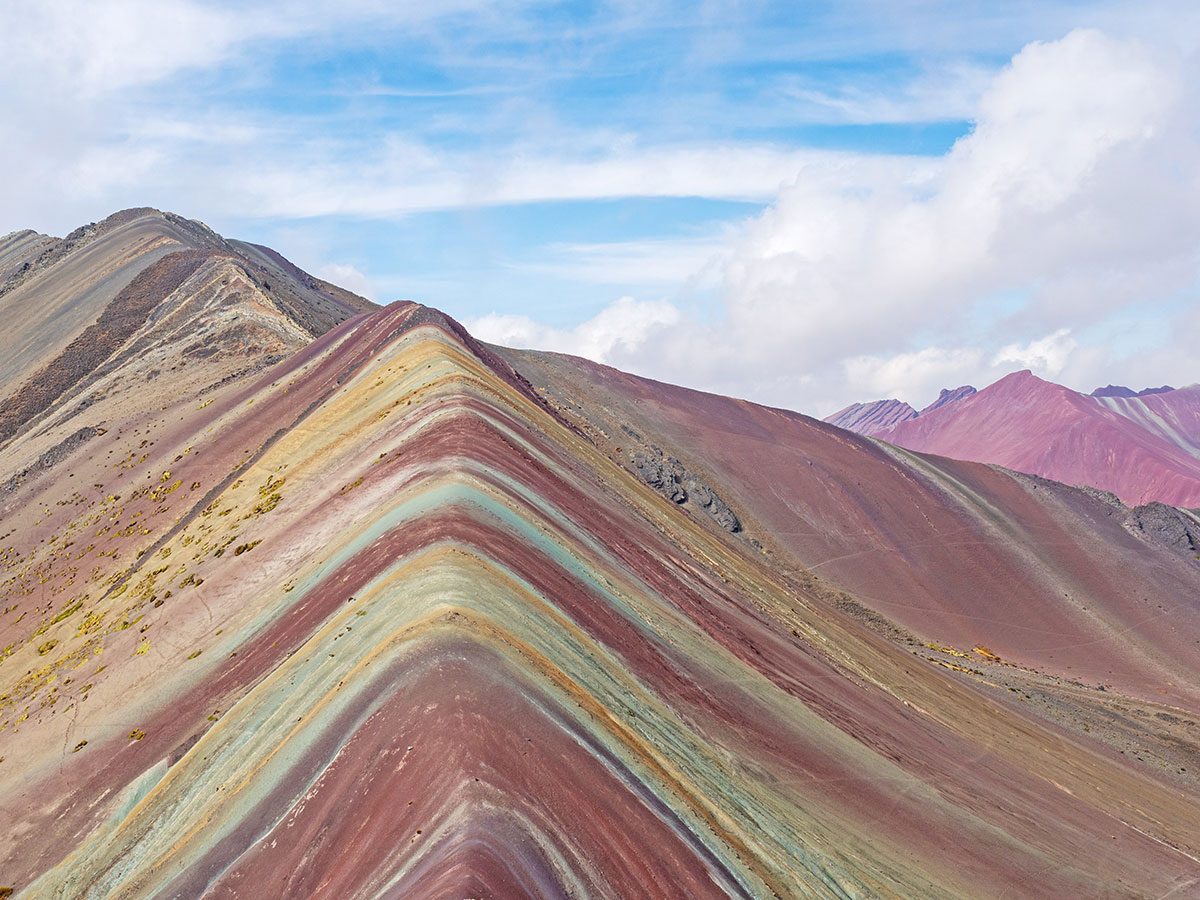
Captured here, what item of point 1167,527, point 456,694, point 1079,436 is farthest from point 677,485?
point 1079,436

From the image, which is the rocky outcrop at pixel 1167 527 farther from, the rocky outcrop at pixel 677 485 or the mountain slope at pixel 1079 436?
the mountain slope at pixel 1079 436

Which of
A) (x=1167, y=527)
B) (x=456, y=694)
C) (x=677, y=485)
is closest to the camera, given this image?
(x=456, y=694)

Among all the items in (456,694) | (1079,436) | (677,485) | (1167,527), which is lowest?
(456,694)

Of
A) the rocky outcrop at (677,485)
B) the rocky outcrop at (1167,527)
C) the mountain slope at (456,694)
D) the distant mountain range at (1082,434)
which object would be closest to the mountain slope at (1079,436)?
the distant mountain range at (1082,434)

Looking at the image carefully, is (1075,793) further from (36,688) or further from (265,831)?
(36,688)

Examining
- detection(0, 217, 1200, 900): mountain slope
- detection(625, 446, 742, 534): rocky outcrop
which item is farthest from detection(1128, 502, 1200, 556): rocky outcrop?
detection(625, 446, 742, 534): rocky outcrop

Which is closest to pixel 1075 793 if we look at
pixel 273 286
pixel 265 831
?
pixel 265 831

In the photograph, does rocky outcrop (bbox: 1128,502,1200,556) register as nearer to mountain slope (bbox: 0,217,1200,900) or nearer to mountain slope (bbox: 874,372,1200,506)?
mountain slope (bbox: 0,217,1200,900)

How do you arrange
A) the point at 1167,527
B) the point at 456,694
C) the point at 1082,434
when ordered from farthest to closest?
the point at 1082,434 → the point at 1167,527 → the point at 456,694

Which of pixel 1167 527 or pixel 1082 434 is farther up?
pixel 1082 434

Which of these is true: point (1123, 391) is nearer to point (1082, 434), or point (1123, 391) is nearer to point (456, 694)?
point (1082, 434)
